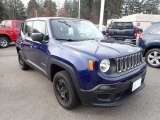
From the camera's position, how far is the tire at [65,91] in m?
3.21

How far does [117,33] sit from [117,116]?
806cm

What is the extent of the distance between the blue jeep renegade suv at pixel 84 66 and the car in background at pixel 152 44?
2844 millimetres

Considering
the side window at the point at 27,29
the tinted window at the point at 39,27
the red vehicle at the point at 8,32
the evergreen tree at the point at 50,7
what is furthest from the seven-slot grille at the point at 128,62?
the evergreen tree at the point at 50,7

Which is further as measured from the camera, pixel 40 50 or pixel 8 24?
pixel 8 24

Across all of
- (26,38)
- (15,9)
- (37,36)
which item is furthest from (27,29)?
(15,9)

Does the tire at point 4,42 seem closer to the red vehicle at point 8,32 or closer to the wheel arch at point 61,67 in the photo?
the red vehicle at point 8,32

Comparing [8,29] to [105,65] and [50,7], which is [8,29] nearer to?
[105,65]

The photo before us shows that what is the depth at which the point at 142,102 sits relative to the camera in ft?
12.5

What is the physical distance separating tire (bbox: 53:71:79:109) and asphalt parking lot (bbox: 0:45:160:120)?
5.6 inches

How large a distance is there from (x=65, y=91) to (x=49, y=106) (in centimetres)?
49

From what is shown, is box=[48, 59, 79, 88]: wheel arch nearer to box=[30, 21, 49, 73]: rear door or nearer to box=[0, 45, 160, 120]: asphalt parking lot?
box=[30, 21, 49, 73]: rear door

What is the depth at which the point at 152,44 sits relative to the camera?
6312 millimetres

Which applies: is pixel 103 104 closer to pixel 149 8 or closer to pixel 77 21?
pixel 77 21

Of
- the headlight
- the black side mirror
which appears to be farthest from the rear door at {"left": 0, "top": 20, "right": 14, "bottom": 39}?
the headlight
